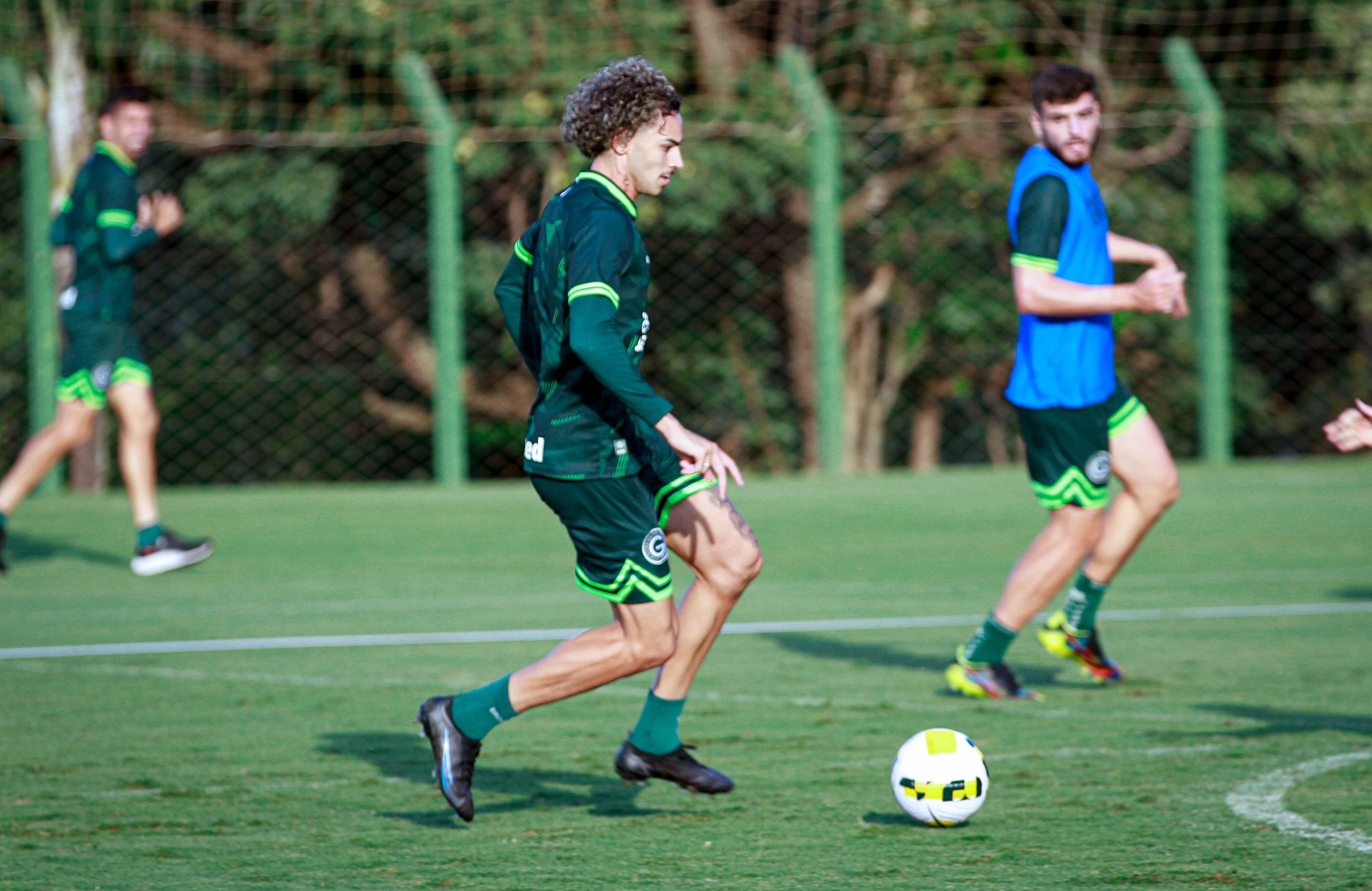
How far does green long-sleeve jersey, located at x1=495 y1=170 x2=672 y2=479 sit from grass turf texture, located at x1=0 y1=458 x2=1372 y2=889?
0.96 m

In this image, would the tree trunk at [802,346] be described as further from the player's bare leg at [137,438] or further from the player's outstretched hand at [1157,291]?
the player's outstretched hand at [1157,291]

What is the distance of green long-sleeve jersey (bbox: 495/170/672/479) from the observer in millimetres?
4480

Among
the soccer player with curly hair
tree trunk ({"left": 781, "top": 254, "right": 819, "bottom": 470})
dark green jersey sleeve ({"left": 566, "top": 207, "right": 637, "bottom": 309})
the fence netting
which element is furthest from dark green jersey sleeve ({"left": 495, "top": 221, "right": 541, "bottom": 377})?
tree trunk ({"left": 781, "top": 254, "right": 819, "bottom": 470})

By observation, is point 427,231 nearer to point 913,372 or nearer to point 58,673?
point 913,372

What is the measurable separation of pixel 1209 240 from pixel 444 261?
6.31 metres

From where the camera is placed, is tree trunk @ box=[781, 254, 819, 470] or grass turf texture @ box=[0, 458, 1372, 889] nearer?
grass turf texture @ box=[0, 458, 1372, 889]

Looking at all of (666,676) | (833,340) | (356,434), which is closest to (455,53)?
(356,434)

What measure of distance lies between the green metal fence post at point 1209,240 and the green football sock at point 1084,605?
918 centimetres

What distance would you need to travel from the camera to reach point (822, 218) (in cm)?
1531

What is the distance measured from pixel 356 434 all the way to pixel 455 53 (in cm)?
371

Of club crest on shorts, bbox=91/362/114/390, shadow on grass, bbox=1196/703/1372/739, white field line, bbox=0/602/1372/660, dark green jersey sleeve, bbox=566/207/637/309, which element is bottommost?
white field line, bbox=0/602/1372/660

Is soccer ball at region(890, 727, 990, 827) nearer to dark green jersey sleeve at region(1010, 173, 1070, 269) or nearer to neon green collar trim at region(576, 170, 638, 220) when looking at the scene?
neon green collar trim at region(576, 170, 638, 220)

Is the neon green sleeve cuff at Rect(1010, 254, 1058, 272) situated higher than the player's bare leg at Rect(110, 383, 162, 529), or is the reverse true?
the neon green sleeve cuff at Rect(1010, 254, 1058, 272)

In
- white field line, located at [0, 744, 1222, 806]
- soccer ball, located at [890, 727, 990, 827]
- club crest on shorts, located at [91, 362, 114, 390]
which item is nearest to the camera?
soccer ball, located at [890, 727, 990, 827]
